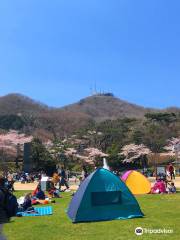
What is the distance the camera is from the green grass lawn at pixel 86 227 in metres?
10.8

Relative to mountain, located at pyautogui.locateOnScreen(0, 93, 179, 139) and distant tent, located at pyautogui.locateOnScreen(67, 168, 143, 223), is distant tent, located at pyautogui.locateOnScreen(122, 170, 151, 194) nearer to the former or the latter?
distant tent, located at pyautogui.locateOnScreen(67, 168, 143, 223)

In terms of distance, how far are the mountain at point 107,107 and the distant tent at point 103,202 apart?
124 m

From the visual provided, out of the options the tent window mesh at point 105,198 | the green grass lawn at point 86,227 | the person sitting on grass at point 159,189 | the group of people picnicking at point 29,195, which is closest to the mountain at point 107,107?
the group of people picnicking at point 29,195

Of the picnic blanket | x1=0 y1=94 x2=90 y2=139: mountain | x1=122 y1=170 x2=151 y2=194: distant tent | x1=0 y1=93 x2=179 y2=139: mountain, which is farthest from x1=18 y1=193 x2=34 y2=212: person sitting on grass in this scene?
x1=0 y1=93 x2=179 y2=139: mountain

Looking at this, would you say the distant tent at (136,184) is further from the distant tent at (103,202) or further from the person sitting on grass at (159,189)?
the distant tent at (103,202)

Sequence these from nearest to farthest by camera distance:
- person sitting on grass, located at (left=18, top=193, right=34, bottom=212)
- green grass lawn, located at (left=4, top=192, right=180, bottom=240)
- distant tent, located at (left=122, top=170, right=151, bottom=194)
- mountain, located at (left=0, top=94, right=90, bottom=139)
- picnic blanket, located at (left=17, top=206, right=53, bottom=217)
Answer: green grass lawn, located at (left=4, top=192, right=180, bottom=240), picnic blanket, located at (left=17, top=206, right=53, bottom=217), person sitting on grass, located at (left=18, top=193, right=34, bottom=212), distant tent, located at (left=122, top=170, right=151, bottom=194), mountain, located at (left=0, top=94, right=90, bottom=139)

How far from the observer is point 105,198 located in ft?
44.6

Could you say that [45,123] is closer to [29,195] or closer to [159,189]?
[159,189]

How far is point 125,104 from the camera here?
16100 cm

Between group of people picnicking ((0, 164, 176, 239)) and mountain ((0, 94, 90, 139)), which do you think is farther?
mountain ((0, 94, 90, 139))

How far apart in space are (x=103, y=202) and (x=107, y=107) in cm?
14388

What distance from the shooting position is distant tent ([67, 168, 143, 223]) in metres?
13.3

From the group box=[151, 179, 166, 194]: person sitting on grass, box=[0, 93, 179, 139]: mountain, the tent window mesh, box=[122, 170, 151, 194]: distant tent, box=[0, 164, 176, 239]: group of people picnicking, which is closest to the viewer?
box=[0, 164, 176, 239]: group of people picnicking

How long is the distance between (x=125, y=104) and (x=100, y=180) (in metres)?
148
